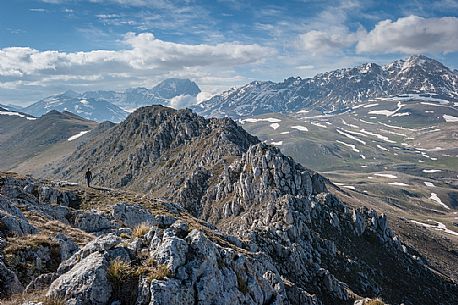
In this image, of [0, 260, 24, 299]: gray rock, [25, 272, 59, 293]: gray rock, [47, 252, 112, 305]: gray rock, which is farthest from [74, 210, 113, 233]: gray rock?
[47, 252, 112, 305]: gray rock

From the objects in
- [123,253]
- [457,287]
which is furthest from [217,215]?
[123,253]

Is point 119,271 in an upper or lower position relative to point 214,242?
upper

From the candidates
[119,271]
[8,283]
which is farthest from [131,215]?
[119,271]

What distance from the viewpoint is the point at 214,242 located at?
3397 centimetres

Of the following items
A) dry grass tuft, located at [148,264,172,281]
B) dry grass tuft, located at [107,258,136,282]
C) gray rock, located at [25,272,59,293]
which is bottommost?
gray rock, located at [25,272,59,293]

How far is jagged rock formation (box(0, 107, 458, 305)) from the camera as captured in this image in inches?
715

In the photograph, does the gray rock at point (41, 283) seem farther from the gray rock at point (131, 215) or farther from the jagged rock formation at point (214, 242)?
the gray rock at point (131, 215)

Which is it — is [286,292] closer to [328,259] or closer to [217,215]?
[328,259]

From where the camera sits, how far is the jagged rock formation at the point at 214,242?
18.2m

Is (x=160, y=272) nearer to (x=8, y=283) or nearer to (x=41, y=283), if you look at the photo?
(x=41, y=283)

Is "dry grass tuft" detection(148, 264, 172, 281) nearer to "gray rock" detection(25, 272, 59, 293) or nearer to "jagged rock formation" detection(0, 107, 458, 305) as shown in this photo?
"jagged rock formation" detection(0, 107, 458, 305)

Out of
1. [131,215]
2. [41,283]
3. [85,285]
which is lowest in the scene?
[131,215]

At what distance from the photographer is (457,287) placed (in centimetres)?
10031

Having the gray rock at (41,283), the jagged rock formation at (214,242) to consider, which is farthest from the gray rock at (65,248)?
the gray rock at (41,283)
